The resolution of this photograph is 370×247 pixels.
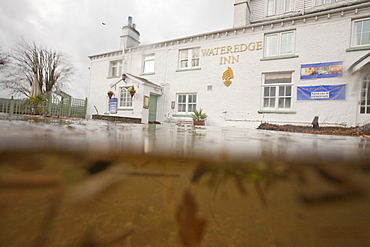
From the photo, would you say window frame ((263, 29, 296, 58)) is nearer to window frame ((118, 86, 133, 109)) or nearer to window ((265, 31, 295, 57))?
window ((265, 31, 295, 57))

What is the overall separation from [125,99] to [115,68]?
2.82m

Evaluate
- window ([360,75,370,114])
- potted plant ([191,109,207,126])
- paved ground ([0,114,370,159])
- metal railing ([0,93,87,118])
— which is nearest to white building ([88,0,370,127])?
window ([360,75,370,114])

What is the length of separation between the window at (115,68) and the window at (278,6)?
8.60 metres

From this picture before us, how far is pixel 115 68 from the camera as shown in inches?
438

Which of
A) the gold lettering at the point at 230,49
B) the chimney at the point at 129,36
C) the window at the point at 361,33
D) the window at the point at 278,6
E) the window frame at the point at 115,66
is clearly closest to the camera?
the window at the point at 361,33

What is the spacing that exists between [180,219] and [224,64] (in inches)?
335

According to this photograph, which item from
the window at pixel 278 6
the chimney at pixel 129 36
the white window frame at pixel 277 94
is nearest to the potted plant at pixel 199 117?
the white window frame at pixel 277 94

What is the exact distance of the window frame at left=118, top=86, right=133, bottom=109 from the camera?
9383 millimetres

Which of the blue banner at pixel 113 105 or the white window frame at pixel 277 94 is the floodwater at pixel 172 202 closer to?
the white window frame at pixel 277 94

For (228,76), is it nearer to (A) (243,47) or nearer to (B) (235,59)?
(B) (235,59)

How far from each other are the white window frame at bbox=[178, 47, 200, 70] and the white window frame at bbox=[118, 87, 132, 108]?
2989 mm

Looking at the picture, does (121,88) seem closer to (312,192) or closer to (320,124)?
(320,124)

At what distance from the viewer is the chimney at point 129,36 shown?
1064 centimetres

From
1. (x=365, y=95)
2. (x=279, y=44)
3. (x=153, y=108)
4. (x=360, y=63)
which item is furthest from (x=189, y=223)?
(x=153, y=108)
